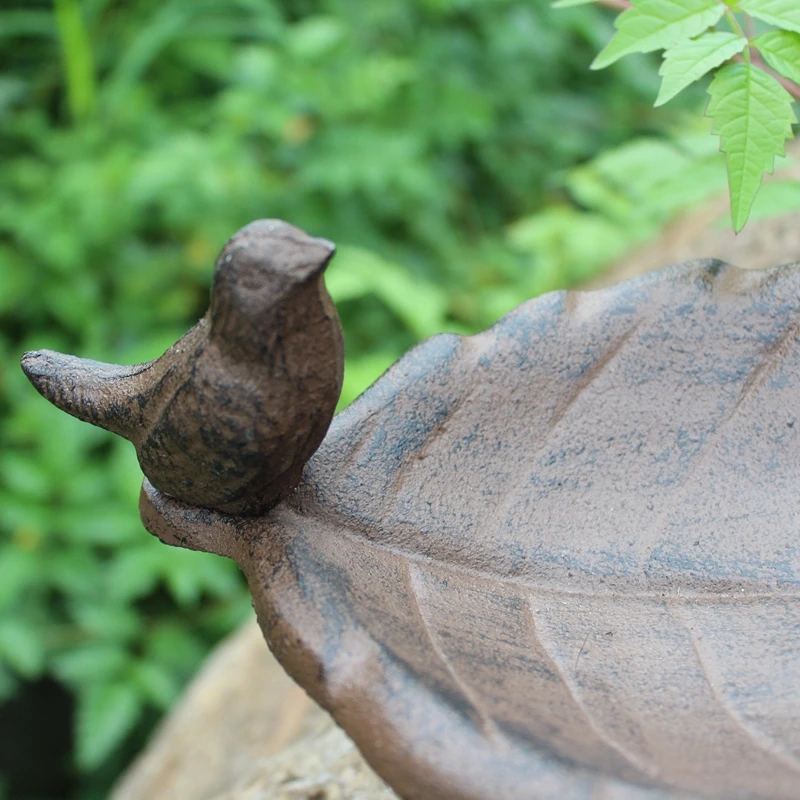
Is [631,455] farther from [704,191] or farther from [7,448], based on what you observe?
[7,448]

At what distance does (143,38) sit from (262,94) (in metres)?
0.38

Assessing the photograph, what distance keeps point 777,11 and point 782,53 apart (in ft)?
0.14

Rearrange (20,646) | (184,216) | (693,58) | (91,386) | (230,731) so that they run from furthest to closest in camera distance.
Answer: (184,216) → (20,646) → (230,731) → (693,58) → (91,386)

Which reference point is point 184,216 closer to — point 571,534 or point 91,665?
point 91,665

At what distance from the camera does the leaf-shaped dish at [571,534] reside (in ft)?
2.13

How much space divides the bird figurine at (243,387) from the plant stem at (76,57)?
1.95 metres

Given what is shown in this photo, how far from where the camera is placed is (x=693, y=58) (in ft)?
3.01

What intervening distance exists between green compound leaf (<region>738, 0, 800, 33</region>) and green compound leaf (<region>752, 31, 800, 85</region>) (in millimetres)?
15

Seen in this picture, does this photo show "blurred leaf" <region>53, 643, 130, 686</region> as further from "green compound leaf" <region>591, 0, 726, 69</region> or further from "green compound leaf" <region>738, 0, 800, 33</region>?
"green compound leaf" <region>738, 0, 800, 33</region>

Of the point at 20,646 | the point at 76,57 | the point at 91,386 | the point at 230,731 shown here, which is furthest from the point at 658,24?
the point at 76,57

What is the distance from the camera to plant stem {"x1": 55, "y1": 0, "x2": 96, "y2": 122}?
8.03 ft

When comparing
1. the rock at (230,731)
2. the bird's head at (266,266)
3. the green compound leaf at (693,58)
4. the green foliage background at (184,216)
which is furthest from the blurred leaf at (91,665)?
the green compound leaf at (693,58)

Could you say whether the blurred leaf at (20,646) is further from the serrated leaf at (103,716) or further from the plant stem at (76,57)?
the plant stem at (76,57)

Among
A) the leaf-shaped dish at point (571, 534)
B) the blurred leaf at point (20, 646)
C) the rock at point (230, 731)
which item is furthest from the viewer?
the blurred leaf at point (20, 646)
